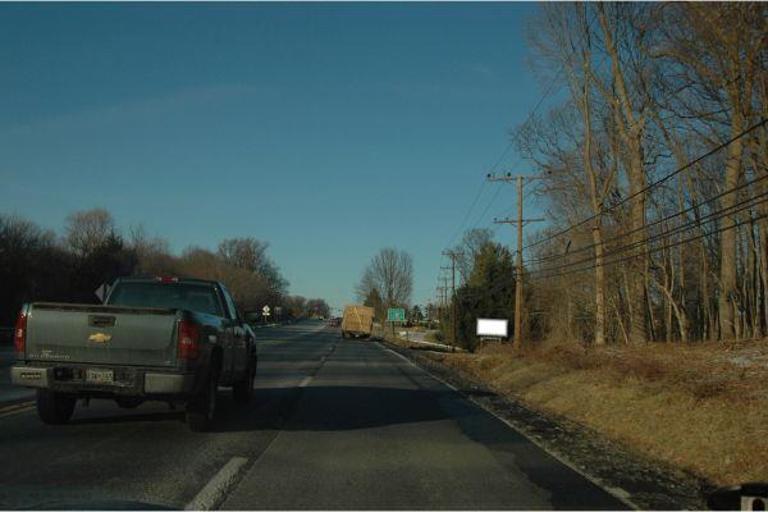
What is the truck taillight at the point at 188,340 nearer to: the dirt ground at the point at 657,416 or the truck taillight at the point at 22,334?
the truck taillight at the point at 22,334

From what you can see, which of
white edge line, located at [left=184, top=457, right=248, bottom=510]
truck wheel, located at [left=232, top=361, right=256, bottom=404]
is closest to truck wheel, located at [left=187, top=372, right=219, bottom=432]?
white edge line, located at [left=184, top=457, right=248, bottom=510]

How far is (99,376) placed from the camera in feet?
31.0

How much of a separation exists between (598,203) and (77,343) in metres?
33.9

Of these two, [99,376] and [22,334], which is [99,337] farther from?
[22,334]

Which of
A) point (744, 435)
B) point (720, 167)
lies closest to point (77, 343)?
point (744, 435)

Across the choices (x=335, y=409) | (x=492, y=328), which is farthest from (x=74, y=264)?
(x=335, y=409)

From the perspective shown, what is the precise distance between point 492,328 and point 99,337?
4593 centimetres

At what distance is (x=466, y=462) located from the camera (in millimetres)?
8781

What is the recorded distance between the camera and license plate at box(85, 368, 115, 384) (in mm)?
9414

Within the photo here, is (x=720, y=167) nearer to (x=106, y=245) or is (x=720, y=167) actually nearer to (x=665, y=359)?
(x=665, y=359)

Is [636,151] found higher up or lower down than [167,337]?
higher up

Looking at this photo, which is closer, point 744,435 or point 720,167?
point 744,435

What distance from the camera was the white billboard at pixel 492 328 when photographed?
176ft

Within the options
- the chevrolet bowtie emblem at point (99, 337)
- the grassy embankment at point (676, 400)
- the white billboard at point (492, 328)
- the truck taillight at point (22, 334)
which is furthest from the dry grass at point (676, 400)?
the white billboard at point (492, 328)
